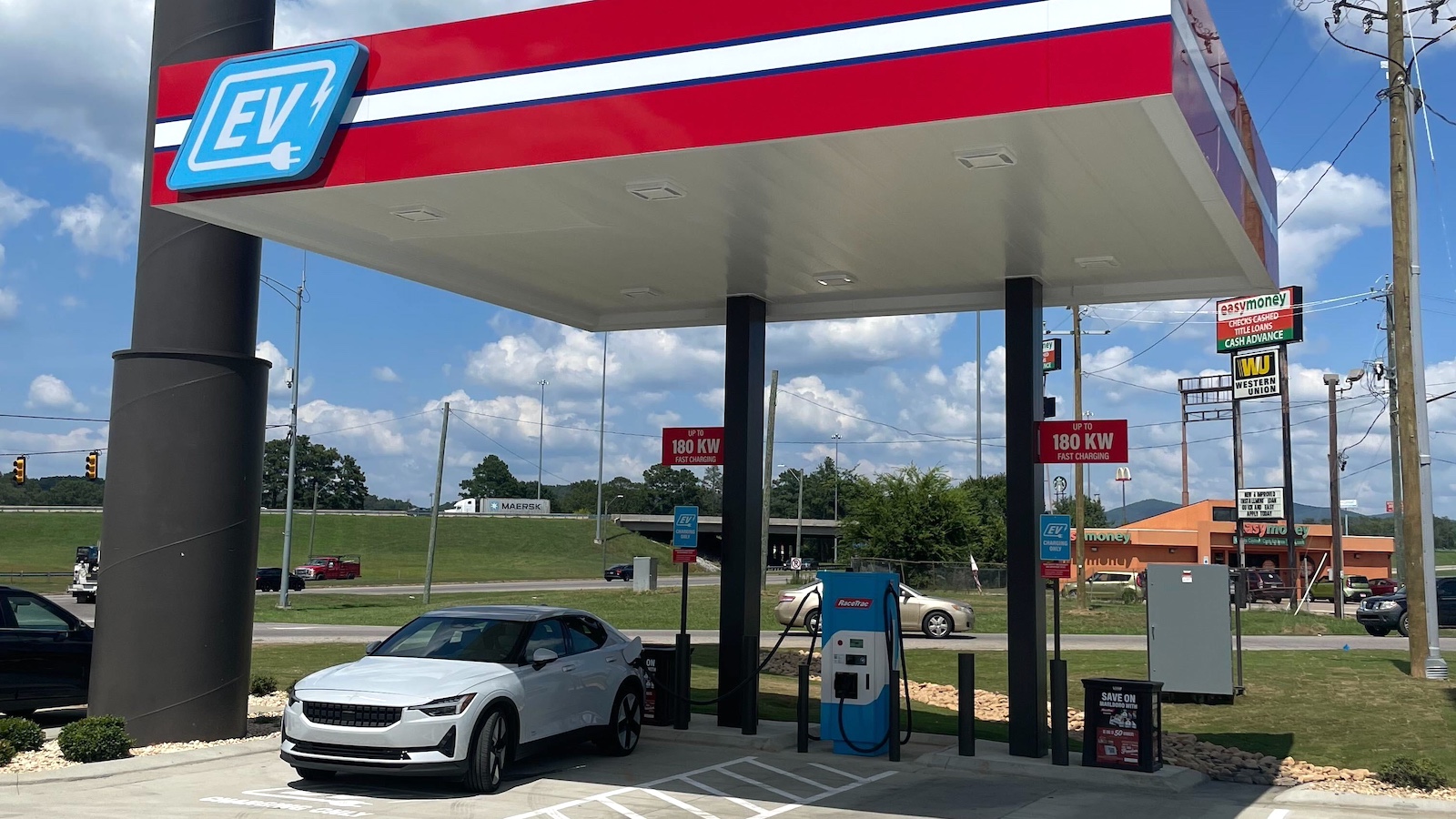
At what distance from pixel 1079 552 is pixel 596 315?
26598 mm

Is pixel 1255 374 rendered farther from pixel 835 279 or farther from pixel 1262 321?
pixel 835 279

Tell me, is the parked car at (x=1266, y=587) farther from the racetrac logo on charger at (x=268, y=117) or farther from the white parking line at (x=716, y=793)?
the racetrac logo on charger at (x=268, y=117)

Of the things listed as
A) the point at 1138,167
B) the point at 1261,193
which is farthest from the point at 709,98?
the point at 1261,193

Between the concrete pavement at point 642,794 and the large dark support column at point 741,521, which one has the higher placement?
the large dark support column at point 741,521

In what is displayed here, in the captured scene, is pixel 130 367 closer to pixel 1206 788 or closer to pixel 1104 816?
pixel 1104 816

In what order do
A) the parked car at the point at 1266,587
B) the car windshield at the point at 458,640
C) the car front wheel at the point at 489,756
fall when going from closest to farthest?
the car front wheel at the point at 489,756
the car windshield at the point at 458,640
the parked car at the point at 1266,587

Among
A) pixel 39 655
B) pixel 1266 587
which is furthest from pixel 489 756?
pixel 1266 587

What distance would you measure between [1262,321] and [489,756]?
5970cm

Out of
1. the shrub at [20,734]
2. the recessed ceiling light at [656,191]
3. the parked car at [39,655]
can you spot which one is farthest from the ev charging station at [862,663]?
the parked car at [39,655]

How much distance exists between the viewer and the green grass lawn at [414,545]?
78.7 m

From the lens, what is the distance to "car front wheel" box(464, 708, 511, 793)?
9828 millimetres

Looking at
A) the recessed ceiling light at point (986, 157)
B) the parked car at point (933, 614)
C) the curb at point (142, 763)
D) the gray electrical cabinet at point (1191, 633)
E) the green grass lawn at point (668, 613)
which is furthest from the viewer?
the green grass lawn at point (668, 613)

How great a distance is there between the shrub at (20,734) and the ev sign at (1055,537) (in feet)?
31.3

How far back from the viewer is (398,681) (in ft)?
32.9
